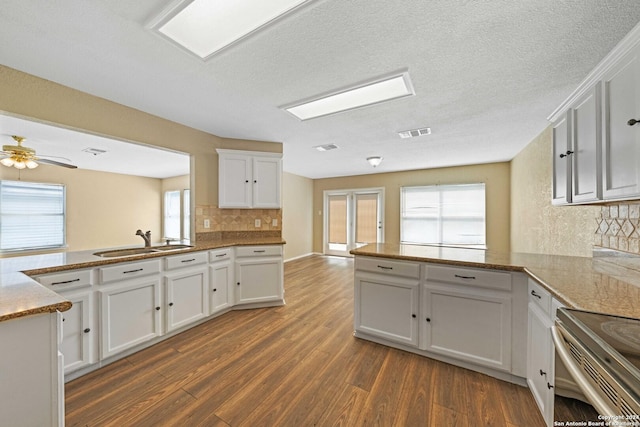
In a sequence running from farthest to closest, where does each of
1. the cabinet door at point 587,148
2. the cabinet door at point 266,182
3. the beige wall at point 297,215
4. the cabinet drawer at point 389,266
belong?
1. the beige wall at point 297,215
2. the cabinet door at point 266,182
3. the cabinet drawer at point 389,266
4. the cabinet door at point 587,148

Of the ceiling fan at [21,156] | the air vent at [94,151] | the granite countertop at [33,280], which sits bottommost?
the granite countertop at [33,280]

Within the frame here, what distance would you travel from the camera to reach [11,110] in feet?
5.91

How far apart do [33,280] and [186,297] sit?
1296 millimetres

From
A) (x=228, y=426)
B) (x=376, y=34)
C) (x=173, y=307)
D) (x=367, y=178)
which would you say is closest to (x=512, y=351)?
(x=228, y=426)

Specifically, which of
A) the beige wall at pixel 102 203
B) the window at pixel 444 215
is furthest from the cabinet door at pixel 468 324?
the beige wall at pixel 102 203

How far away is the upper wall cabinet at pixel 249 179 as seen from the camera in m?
3.24

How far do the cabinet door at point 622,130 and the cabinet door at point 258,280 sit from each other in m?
2.99

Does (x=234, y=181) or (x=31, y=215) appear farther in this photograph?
(x=31, y=215)

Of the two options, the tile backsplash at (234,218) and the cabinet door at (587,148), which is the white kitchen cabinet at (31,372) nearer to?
the tile backsplash at (234,218)

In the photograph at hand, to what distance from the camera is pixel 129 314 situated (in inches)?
81.5

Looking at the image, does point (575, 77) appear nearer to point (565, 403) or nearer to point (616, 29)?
point (616, 29)

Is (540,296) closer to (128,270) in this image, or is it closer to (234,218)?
(128,270)

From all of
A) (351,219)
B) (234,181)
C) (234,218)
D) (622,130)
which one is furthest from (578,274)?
(351,219)

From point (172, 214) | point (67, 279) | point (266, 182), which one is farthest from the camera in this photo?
point (172, 214)
